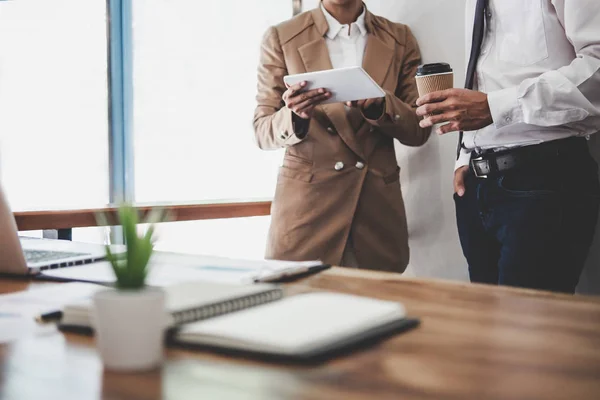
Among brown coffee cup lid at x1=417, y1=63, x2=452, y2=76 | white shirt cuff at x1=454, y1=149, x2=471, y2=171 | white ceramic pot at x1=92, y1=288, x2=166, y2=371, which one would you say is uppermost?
brown coffee cup lid at x1=417, y1=63, x2=452, y2=76

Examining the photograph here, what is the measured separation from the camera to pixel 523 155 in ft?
5.94

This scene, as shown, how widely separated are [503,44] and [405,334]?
1.31 meters

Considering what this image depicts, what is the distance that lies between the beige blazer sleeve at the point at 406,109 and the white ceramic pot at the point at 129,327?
171 cm

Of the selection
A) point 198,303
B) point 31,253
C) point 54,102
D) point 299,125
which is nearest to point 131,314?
point 198,303

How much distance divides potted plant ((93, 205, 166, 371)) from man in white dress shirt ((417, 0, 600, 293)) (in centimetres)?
128

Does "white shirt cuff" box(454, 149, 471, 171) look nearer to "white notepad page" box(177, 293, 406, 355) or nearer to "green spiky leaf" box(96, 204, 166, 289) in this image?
"white notepad page" box(177, 293, 406, 355)

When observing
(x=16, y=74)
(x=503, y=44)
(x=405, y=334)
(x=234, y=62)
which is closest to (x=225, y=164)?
(x=234, y=62)

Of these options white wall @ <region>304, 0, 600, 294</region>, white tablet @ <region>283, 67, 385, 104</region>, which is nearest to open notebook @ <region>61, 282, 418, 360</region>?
white tablet @ <region>283, 67, 385, 104</region>

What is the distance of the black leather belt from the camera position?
179 centimetres

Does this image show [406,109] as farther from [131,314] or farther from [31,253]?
[131,314]

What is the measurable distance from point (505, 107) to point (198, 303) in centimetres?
118

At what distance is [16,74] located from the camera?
12.2 ft

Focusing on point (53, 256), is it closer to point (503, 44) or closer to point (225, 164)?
point (503, 44)

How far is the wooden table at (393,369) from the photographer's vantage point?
64 centimetres
